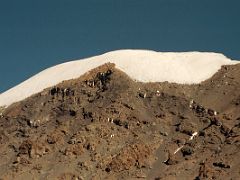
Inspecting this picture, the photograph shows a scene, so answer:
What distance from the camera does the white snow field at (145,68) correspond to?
73.6 m

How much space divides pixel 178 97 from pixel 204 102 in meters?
2.67

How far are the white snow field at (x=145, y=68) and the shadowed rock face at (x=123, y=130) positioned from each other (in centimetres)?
175

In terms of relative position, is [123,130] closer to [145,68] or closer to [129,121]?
[129,121]

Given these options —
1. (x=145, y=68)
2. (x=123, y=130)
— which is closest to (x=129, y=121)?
(x=123, y=130)

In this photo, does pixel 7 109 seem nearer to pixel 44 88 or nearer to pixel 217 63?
pixel 44 88

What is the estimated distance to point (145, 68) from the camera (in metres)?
75.0

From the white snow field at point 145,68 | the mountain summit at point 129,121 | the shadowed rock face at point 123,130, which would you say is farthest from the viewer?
the white snow field at point 145,68

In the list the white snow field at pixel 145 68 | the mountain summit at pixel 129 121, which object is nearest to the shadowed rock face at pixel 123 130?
the mountain summit at pixel 129 121

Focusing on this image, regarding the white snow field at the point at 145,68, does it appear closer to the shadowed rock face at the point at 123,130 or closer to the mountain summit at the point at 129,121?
the mountain summit at the point at 129,121

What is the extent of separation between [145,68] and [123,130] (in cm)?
1197

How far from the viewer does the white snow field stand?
7362cm

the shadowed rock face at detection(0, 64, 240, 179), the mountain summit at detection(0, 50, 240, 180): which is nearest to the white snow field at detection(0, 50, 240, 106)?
the mountain summit at detection(0, 50, 240, 180)

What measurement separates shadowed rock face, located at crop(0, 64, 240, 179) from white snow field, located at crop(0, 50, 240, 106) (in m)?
1.75

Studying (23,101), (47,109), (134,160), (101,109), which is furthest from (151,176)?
(23,101)
